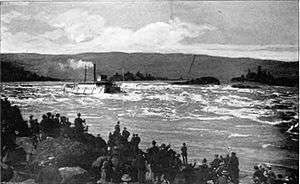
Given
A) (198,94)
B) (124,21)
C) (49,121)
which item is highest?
(124,21)

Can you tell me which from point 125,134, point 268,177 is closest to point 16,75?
point 125,134

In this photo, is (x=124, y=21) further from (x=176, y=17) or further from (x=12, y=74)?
(x=12, y=74)

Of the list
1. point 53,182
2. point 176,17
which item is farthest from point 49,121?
point 176,17

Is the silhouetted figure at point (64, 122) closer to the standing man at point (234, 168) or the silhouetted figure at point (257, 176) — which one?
the standing man at point (234, 168)

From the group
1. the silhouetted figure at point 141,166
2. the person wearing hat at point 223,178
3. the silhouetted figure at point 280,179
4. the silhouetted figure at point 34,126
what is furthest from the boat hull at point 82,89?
the silhouetted figure at point 280,179

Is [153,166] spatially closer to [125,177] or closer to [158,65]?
[125,177]

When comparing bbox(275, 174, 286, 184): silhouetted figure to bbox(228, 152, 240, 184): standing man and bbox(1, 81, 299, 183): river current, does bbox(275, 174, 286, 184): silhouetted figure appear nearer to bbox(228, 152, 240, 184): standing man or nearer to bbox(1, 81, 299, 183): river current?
bbox(1, 81, 299, 183): river current

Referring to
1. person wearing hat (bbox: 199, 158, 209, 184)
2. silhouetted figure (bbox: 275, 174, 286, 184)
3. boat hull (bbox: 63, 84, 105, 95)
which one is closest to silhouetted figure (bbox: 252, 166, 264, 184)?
silhouetted figure (bbox: 275, 174, 286, 184)
